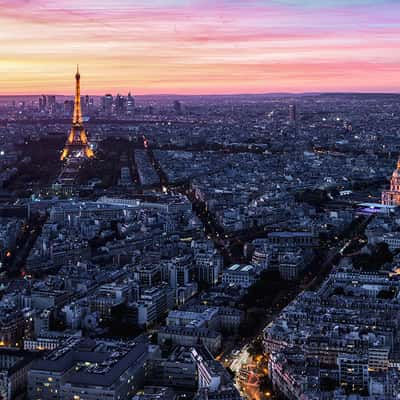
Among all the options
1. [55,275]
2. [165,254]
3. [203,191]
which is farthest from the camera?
[203,191]

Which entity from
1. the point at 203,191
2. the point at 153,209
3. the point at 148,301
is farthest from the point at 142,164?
the point at 148,301

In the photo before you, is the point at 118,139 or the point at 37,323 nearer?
the point at 37,323

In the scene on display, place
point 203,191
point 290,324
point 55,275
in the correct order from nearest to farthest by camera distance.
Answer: point 290,324 → point 55,275 → point 203,191

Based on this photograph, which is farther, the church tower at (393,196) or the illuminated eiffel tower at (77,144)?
the illuminated eiffel tower at (77,144)

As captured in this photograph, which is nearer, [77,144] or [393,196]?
[393,196]

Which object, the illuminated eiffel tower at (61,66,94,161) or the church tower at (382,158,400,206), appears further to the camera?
the illuminated eiffel tower at (61,66,94,161)

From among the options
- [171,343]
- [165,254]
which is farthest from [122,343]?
[165,254]

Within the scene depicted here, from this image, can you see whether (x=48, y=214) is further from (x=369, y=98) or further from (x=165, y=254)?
A: (x=369, y=98)

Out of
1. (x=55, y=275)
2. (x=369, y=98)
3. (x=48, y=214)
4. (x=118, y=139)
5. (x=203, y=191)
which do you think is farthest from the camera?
(x=369, y=98)

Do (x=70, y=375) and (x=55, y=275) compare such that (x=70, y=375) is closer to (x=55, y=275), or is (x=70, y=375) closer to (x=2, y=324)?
(x=2, y=324)
